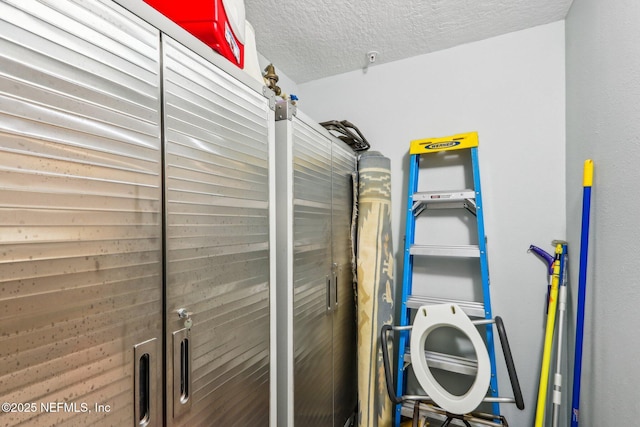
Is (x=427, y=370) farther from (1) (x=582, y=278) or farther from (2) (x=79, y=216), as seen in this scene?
(2) (x=79, y=216)

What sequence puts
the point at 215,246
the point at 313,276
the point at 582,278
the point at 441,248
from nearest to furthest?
1. the point at 215,246
2. the point at 582,278
3. the point at 313,276
4. the point at 441,248

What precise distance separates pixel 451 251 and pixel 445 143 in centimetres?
67

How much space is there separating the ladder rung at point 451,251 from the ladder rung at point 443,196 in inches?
11.4

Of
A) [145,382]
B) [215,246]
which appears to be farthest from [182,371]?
[215,246]

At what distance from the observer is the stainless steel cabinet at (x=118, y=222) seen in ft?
1.59

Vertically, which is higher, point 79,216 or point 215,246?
point 79,216

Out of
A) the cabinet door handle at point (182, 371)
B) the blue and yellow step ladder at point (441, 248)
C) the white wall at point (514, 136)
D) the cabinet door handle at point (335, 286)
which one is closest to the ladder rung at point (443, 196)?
the blue and yellow step ladder at point (441, 248)

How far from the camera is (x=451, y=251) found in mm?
1685

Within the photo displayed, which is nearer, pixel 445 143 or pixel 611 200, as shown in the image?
pixel 611 200

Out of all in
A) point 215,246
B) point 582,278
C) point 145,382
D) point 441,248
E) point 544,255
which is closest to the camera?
point 145,382

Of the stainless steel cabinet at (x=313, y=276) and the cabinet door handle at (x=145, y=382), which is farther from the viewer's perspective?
the stainless steel cabinet at (x=313, y=276)

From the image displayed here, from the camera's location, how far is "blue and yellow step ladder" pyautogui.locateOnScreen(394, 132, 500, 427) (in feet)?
5.28

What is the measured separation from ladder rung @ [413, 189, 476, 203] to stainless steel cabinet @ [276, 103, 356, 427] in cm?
46

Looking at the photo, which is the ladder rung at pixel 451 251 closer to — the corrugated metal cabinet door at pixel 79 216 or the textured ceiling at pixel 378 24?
the textured ceiling at pixel 378 24
